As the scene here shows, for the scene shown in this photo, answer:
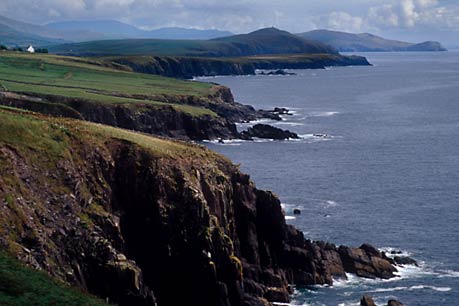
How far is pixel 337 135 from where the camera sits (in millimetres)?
166250

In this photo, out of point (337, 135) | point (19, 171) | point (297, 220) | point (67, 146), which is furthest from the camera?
point (337, 135)

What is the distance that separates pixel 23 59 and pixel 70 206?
15009cm

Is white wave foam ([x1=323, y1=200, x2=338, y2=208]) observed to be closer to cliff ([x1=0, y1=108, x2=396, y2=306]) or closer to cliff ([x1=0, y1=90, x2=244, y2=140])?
cliff ([x1=0, y1=108, x2=396, y2=306])

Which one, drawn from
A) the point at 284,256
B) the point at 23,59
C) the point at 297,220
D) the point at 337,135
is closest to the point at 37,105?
the point at 297,220

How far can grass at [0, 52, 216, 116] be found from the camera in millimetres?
149375

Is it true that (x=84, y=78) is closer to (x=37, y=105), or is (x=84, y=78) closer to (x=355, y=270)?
(x=37, y=105)

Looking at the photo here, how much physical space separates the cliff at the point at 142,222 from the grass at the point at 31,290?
3.63m

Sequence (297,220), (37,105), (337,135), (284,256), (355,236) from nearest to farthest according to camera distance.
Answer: (284,256) → (355,236) → (297,220) → (37,105) → (337,135)

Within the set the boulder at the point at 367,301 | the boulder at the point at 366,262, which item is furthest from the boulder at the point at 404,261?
the boulder at the point at 367,301

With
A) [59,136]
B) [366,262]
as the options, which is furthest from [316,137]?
[59,136]

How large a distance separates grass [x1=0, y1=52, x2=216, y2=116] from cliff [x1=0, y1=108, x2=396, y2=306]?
7875cm

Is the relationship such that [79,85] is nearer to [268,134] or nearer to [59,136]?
[268,134]

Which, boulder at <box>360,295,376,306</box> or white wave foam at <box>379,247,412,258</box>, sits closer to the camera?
boulder at <box>360,295,376,306</box>

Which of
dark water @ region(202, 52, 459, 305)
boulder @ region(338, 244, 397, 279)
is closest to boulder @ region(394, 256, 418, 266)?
dark water @ region(202, 52, 459, 305)
